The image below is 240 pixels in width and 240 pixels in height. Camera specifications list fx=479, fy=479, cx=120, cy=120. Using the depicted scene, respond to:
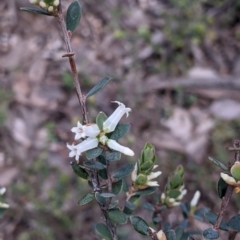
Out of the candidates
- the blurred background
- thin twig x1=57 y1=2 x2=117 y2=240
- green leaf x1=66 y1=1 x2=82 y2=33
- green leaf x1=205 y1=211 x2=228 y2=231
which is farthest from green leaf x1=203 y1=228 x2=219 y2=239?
the blurred background

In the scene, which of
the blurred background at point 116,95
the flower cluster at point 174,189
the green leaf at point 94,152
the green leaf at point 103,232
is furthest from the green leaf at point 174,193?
the blurred background at point 116,95

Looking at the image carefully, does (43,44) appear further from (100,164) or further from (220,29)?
(100,164)

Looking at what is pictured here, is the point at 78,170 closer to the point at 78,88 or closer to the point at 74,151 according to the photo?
the point at 74,151

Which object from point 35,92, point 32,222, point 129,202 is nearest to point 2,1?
point 35,92

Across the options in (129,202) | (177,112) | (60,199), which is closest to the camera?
(129,202)

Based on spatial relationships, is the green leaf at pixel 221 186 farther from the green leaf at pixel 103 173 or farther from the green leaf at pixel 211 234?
the green leaf at pixel 103 173
